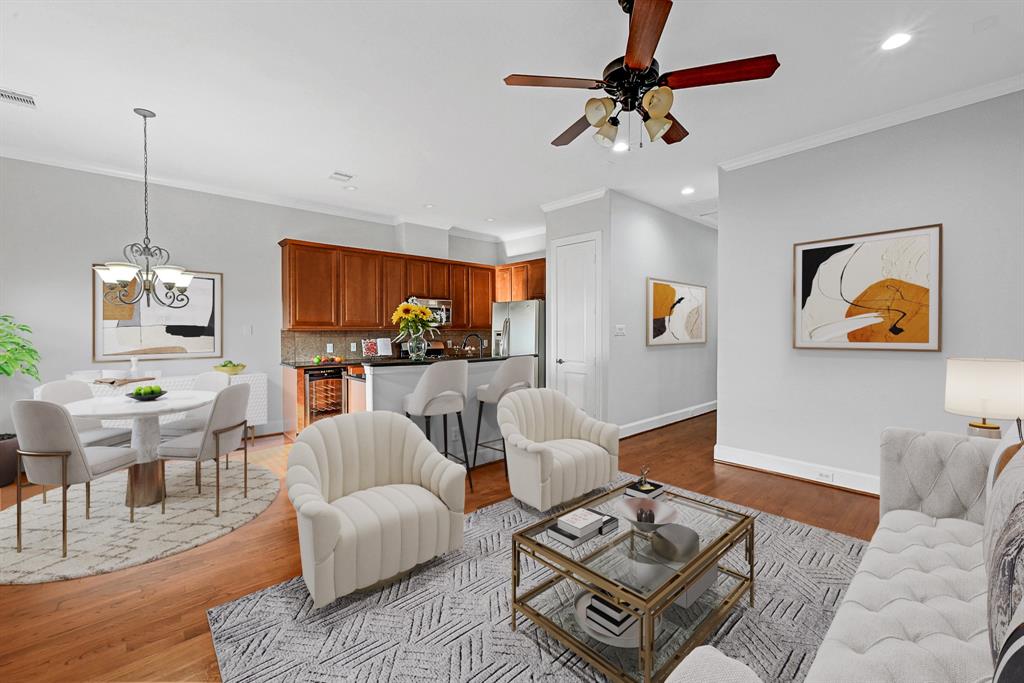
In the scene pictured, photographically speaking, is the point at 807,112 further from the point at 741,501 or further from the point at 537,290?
the point at 537,290

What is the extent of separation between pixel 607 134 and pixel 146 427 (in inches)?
140

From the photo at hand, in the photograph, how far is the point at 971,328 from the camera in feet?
9.59

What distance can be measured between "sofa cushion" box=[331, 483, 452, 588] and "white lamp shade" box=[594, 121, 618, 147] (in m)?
2.04

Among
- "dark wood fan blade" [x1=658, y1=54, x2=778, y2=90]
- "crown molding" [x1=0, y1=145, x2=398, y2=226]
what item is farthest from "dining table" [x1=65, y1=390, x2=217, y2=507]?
"dark wood fan blade" [x1=658, y1=54, x2=778, y2=90]

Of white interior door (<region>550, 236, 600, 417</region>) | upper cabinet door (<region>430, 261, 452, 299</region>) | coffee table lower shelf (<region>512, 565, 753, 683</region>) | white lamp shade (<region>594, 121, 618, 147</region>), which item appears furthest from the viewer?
upper cabinet door (<region>430, 261, 452, 299</region>)

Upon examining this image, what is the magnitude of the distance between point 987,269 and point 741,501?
88.3 inches

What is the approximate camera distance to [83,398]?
3.42 meters

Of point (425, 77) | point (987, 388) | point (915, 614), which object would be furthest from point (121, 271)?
point (987, 388)

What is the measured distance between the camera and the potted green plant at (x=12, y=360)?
345 centimetres

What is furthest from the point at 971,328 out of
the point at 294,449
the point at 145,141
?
the point at 145,141

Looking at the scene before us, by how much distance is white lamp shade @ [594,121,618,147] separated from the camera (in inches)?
83.1

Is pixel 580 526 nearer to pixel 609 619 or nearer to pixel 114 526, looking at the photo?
pixel 609 619

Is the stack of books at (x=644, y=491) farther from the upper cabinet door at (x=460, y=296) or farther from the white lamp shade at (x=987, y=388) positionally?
the upper cabinet door at (x=460, y=296)

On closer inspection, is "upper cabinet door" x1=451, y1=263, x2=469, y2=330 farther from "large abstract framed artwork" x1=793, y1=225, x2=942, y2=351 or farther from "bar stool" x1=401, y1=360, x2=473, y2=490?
"large abstract framed artwork" x1=793, y1=225, x2=942, y2=351
